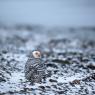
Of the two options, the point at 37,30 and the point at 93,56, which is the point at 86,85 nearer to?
the point at 93,56

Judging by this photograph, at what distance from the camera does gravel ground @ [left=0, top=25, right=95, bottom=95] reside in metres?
9.64

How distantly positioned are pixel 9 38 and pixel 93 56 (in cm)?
550

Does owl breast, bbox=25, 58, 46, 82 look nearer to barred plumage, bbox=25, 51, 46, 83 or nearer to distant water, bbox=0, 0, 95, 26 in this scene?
barred plumage, bbox=25, 51, 46, 83

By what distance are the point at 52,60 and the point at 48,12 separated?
58.9 feet

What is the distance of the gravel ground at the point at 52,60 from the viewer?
31.6 ft

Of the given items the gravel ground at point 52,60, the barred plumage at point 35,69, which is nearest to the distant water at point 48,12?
the gravel ground at point 52,60

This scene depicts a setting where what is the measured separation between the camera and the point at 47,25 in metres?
25.4

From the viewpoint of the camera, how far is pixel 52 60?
531 inches

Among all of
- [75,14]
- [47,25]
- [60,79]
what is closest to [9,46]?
[60,79]

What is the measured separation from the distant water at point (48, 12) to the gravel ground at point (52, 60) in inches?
131

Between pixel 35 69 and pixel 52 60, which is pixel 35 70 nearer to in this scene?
pixel 35 69

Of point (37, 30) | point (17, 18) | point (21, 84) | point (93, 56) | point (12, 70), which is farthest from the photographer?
point (17, 18)

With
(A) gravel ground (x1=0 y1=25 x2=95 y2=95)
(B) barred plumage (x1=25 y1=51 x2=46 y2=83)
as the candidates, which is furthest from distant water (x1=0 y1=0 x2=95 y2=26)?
(B) barred plumage (x1=25 y1=51 x2=46 y2=83)

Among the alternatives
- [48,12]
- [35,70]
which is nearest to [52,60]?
[35,70]
